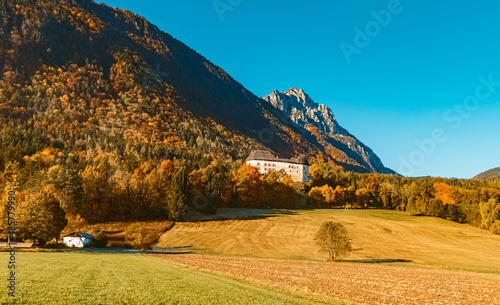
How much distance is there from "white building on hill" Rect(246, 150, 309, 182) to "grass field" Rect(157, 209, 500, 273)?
250 ft

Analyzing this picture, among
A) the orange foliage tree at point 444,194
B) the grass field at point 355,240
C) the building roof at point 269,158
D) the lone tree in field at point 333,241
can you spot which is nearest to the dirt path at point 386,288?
the lone tree in field at point 333,241

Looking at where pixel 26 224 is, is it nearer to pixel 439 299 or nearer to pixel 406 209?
pixel 439 299

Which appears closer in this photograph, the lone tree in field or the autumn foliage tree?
the lone tree in field

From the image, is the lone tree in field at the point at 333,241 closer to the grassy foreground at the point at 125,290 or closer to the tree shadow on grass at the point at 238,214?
the grassy foreground at the point at 125,290

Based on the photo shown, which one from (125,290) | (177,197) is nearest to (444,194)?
(177,197)

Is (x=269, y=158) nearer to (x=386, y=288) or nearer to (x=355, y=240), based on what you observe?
(x=355, y=240)

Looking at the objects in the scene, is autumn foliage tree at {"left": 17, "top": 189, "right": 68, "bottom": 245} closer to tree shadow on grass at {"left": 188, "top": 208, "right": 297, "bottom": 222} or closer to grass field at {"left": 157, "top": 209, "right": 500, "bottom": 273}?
grass field at {"left": 157, "top": 209, "right": 500, "bottom": 273}

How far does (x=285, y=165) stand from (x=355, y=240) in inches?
4596

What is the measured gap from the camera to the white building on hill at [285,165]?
18850 centimetres

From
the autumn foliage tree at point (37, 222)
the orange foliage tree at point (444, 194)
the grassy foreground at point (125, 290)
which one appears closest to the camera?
the grassy foreground at point (125, 290)

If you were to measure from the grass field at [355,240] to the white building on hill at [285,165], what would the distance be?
250 feet

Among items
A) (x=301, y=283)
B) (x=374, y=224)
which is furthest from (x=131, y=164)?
(x=301, y=283)

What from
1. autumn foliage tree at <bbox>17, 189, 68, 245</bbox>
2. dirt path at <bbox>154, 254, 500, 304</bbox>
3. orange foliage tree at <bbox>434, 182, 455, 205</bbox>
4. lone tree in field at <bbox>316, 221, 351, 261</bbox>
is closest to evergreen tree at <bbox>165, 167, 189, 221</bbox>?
autumn foliage tree at <bbox>17, 189, 68, 245</bbox>

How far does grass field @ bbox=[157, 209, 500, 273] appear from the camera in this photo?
2366 inches
